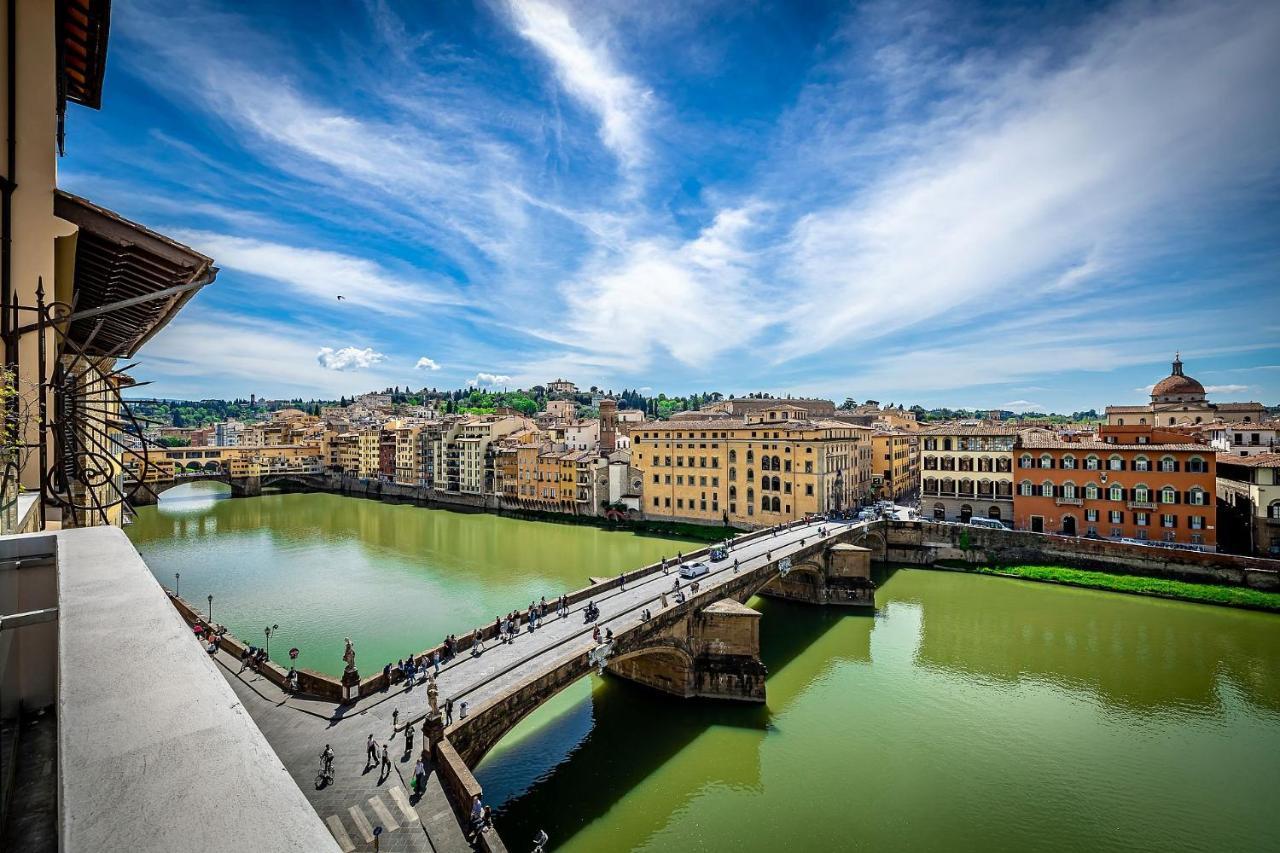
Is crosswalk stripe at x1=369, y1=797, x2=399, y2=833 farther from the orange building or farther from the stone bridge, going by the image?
the stone bridge

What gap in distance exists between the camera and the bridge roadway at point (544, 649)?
13.9 meters

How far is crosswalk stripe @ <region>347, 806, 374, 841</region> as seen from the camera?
10.7 m

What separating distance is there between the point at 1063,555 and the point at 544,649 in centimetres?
3135

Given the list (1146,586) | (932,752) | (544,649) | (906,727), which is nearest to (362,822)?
(544,649)

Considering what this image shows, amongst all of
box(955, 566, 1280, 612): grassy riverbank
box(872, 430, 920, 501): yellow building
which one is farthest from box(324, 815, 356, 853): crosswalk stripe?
box(872, 430, 920, 501): yellow building

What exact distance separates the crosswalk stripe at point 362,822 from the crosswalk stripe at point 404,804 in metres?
0.58

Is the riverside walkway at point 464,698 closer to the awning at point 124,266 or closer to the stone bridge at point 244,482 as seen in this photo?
the awning at point 124,266

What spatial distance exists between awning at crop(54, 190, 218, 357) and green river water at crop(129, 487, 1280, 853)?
1227cm

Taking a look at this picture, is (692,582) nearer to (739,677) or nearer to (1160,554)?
(739,677)

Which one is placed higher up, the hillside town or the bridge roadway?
the hillside town

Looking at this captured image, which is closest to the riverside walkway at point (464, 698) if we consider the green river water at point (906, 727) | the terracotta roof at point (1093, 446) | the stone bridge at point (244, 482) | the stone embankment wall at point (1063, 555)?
the green river water at point (906, 727)

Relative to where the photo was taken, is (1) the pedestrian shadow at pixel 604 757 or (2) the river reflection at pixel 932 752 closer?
(2) the river reflection at pixel 932 752

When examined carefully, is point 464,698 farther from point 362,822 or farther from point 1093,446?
point 1093,446

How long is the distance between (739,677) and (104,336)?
735 inches
